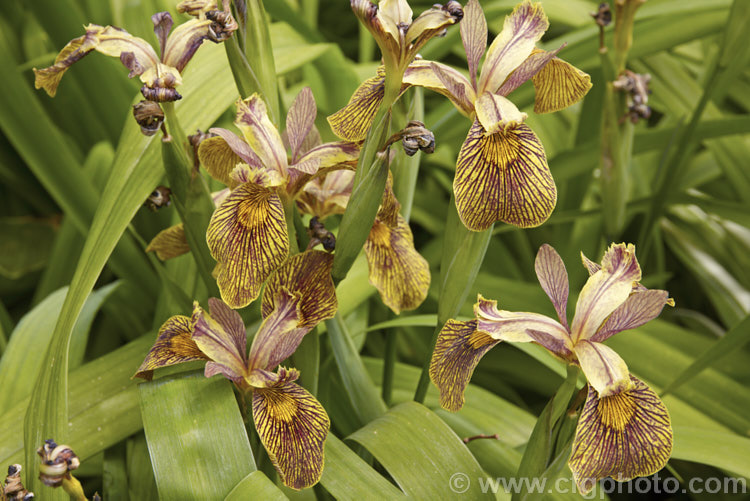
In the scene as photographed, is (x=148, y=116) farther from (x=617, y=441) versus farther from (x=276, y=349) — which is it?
(x=617, y=441)

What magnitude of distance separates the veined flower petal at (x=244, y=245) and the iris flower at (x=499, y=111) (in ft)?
0.34

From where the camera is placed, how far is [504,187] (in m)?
0.42

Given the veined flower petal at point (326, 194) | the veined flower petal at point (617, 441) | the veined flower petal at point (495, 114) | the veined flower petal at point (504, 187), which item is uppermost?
the veined flower petal at point (495, 114)

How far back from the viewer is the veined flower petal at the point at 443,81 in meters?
0.45

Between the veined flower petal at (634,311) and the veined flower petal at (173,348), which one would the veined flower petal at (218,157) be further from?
the veined flower petal at (634,311)

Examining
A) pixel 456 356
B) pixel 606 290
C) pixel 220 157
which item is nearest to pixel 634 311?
pixel 606 290

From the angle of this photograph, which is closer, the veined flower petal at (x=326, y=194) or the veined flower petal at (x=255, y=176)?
the veined flower petal at (x=255, y=176)

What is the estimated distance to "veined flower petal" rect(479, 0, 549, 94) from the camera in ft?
1.53

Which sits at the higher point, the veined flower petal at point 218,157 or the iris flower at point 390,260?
the veined flower petal at point 218,157

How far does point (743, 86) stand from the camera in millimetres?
1182

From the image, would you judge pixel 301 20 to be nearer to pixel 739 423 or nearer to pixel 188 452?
pixel 188 452

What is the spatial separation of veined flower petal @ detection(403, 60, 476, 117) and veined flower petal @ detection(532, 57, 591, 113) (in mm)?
66

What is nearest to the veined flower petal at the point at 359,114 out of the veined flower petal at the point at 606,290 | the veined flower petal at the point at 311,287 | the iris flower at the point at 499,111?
the iris flower at the point at 499,111

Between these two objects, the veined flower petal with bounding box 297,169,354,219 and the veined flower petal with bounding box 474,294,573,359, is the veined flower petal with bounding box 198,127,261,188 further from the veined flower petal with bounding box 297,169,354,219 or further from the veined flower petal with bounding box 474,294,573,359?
the veined flower petal with bounding box 474,294,573,359
